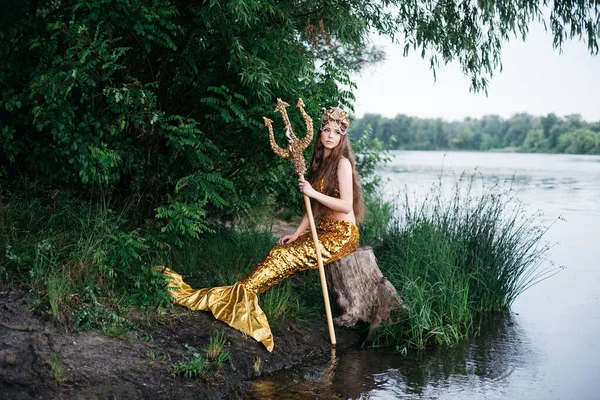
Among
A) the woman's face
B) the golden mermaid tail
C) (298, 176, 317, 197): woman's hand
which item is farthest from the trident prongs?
the golden mermaid tail

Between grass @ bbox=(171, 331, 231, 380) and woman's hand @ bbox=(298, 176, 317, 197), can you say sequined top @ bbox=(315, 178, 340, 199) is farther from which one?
grass @ bbox=(171, 331, 231, 380)

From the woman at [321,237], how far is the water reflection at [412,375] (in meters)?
0.66

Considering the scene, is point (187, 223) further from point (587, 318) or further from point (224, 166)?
point (587, 318)

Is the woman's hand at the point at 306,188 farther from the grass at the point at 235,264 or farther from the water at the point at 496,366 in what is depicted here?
the water at the point at 496,366

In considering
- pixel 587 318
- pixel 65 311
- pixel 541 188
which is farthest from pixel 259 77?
pixel 541 188

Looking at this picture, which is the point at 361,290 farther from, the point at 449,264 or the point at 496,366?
the point at 496,366

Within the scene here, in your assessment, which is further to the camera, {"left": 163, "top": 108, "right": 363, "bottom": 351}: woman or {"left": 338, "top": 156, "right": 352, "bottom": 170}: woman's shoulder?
{"left": 338, "top": 156, "right": 352, "bottom": 170}: woman's shoulder

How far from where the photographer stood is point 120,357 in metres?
4.30

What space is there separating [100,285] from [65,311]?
1.39ft

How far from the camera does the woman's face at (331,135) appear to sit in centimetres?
544

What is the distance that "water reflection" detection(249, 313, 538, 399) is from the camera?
4.66 m

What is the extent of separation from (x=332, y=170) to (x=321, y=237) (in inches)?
21.2

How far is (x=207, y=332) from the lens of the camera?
491cm

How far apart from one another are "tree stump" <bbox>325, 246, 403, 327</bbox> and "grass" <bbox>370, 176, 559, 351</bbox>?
0.15m
